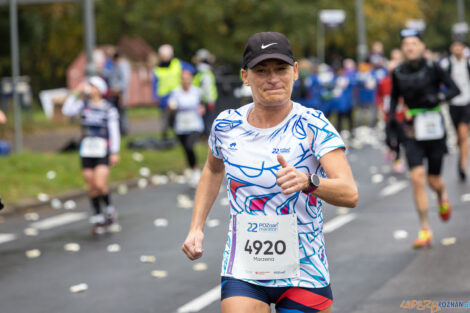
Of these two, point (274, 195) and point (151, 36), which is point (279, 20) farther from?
point (274, 195)

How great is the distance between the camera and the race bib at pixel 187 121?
598 inches

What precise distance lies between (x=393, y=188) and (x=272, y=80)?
10.5 meters

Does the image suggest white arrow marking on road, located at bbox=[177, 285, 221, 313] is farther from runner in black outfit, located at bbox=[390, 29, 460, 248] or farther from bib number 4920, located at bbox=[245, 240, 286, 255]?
bib number 4920, located at bbox=[245, 240, 286, 255]

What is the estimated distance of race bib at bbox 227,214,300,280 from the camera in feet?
13.5

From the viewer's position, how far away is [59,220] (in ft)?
40.9

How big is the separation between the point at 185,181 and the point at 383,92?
4898 millimetres

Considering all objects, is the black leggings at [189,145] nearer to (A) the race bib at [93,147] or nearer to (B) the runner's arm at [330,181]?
(A) the race bib at [93,147]

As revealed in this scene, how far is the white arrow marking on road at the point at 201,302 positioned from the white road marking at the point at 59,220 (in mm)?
4717

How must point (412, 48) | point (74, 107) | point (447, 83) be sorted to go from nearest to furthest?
point (412, 48) < point (447, 83) < point (74, 107)

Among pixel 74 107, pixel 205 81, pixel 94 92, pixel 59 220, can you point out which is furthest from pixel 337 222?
pixel 205 81

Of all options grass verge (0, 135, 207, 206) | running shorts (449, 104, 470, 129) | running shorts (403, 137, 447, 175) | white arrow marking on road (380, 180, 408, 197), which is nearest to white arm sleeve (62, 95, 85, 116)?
grass verge (0, 135, 207, 206)

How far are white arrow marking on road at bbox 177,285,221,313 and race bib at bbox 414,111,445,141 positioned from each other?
2.77 meters

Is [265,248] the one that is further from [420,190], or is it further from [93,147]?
[93,147]

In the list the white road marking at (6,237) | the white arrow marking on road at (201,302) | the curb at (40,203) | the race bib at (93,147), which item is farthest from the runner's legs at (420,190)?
the curb at (40,203)
